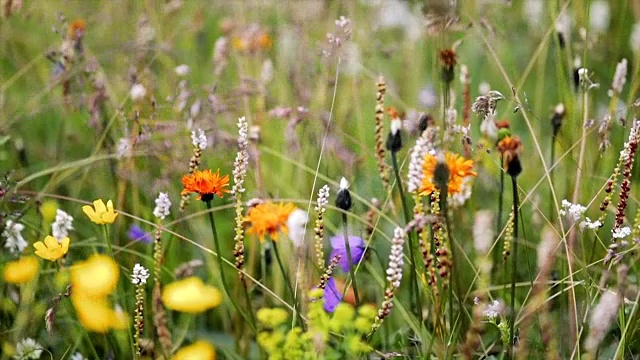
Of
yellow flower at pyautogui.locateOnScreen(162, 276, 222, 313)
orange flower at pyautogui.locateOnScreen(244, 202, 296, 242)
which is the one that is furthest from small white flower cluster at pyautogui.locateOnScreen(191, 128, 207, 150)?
yellow flower at pyautogui.locateOnScreen(162, 276, 222, 313)

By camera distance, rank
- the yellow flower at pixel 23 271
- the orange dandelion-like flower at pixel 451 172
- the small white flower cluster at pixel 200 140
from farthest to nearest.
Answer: the yellow flower at pixel 23 271
the small white flower cluster at pixel 200 140
the orange dandelion-like flower at pixel 451 172

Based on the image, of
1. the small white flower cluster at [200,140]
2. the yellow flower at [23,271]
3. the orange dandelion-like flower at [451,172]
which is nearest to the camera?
the orange dandelion-like flower at [451,172]

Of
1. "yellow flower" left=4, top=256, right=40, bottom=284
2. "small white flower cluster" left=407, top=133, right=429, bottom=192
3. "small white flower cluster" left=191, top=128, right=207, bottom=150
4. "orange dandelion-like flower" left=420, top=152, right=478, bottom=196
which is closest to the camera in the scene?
"small white flower cluster" left=407, top=133, right=429, bottom=192

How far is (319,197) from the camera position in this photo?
1057 millimetres

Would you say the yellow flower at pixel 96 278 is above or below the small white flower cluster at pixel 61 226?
below

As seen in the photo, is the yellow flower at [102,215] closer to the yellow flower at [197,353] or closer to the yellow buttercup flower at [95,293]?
the yellow buttercup flower at [95,293]

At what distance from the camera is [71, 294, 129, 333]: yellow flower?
1.15m

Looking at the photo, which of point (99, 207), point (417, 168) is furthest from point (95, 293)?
point (417, 168)

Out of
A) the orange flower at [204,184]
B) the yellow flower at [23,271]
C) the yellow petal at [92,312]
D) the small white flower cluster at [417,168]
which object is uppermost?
the small white flower cluster at [417,168]

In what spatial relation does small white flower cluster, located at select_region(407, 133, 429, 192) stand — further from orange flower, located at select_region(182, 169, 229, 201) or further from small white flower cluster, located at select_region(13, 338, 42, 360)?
small white flower cluster, located at select_region(13, 338, 42, 360)

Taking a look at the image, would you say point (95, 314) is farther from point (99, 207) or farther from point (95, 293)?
point (99, 207)

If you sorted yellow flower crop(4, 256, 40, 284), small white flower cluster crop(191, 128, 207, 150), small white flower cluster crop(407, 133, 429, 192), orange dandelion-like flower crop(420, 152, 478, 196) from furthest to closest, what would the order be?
yellow flower crop(4, 256, 40, 284) → small white flower cluster crop(191, 128, 207, 150) → orange dandelion-like flower crop(420, 152, 478, 196) → small white flower cluster crop(407, 133, 429, 192)

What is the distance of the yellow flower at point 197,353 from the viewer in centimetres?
122

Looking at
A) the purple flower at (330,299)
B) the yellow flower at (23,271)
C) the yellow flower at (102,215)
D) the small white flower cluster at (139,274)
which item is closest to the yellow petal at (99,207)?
the yellow flower at (102,215)
